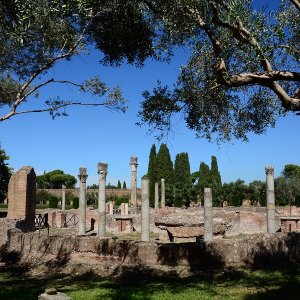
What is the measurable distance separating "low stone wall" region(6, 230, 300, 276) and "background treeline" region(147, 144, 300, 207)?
32250mm

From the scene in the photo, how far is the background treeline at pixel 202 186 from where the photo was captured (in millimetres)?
43219

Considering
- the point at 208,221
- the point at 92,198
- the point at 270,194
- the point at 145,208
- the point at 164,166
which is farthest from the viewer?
the point at 92,198

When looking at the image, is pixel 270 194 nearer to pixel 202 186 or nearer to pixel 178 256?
pixel 178 256

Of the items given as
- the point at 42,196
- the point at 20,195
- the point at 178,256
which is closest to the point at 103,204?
the point at 20,195

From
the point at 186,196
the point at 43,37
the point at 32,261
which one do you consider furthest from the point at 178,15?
the point at 186,196

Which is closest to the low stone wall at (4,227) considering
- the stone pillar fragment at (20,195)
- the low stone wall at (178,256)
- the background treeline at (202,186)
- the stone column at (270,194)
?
the low stone wall at (178,256)

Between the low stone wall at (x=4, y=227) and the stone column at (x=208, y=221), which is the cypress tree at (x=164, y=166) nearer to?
the stone column at (x=208, y=221)

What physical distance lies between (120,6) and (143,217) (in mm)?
9048

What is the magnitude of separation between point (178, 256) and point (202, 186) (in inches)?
1423

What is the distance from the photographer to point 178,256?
9.92 metres

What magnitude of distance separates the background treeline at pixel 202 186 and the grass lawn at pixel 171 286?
111ft

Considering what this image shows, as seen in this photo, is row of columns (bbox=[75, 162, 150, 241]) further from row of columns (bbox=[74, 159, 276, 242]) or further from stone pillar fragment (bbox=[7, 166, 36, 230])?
stone pillar fragment (bbox=[7, 166, 36, 230])

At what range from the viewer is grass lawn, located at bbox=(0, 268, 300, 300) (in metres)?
7.09

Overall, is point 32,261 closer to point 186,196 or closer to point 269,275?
point 269,275
